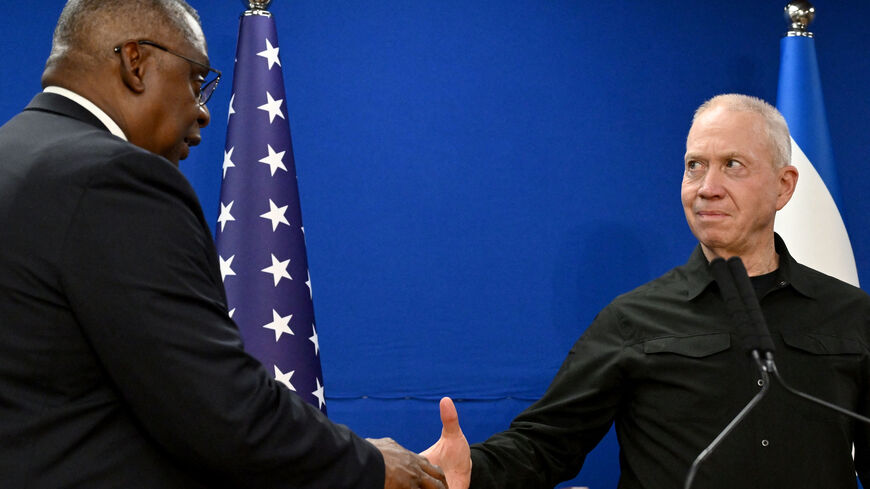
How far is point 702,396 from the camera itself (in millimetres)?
2080

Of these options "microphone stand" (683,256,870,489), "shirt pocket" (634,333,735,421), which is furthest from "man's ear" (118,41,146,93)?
"shirt pocket" (634,333,735,421)

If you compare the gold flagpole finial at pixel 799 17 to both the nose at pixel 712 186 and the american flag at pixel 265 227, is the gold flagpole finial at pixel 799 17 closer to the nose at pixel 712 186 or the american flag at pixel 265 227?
the nose at pixel 712 186

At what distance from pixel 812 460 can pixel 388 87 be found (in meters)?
1.71

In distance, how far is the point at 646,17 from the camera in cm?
322

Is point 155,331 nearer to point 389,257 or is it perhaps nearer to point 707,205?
point 707,205

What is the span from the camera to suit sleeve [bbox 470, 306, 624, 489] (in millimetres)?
2098

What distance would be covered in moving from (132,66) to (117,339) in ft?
1.46

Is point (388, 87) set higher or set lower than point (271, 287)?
higher

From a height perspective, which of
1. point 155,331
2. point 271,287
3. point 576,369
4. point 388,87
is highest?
point 388,87

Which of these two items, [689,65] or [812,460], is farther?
[689,65]

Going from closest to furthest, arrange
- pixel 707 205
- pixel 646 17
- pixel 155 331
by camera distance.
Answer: pixel 155 331, pixel 707 205, pixel 646 17

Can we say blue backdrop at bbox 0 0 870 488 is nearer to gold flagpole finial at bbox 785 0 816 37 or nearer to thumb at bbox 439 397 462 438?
gold flagpole finial at bbox 785 0 816 37

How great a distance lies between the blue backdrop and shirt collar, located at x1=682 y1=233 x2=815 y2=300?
2.79ft

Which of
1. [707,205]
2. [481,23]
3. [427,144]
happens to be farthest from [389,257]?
[707,205]
